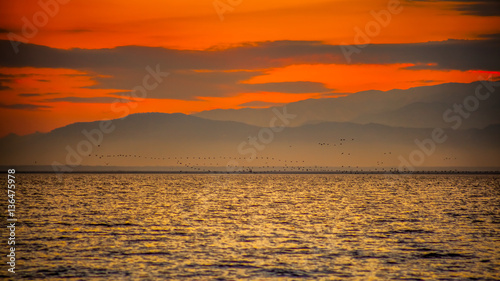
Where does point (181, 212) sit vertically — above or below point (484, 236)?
above

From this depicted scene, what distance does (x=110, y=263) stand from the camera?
44.1 m

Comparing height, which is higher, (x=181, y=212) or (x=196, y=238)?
(x=181, y=212)

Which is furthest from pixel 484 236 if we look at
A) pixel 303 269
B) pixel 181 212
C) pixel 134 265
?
pixel 181 212

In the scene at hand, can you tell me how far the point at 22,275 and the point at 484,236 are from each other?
42.6 m

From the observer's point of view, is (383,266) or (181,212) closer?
(383,266)

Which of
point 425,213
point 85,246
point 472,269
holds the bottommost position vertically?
point 472,269

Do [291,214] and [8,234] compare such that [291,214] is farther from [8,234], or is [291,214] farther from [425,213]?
[8,234]

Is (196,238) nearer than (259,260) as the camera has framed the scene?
No

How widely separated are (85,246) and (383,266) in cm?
2471

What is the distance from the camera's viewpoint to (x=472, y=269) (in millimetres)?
42938

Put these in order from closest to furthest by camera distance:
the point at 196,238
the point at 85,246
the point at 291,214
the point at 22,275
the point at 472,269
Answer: the point at 22,275
the point at 472,269
the point at 85,246
the point at 196,238
the point at 291,214

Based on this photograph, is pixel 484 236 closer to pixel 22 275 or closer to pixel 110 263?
pixel 110 263

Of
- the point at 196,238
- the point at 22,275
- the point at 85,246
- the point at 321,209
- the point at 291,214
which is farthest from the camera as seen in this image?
the point at 321,209

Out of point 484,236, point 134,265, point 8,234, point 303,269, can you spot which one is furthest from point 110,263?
point 484,236
